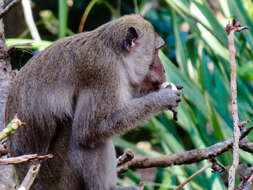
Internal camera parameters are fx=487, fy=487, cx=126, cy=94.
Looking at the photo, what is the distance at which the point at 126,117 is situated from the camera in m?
3.13

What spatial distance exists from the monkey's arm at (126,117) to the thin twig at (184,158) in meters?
0.32

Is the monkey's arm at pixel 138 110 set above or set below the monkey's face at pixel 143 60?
below

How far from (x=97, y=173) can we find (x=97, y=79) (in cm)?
61

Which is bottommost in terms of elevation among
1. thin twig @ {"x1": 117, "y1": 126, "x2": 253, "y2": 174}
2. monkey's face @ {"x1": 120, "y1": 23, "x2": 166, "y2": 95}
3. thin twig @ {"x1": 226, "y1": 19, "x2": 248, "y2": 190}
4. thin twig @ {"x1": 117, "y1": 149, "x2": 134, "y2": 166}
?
thin twig @ {"x1": 117, "y1": 126, "x2": 253, "y2": 174}

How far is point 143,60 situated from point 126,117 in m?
0.50

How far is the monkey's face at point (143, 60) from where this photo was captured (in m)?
3.31

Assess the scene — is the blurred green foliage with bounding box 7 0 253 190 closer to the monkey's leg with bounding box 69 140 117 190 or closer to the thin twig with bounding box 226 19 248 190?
the monkey's leg with bounding box 69 140 117 190

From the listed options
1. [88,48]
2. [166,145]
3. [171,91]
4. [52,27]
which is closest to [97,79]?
[88,48]

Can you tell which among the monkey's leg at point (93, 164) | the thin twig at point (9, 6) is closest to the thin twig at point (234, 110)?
the thin twig at point (9, 6)

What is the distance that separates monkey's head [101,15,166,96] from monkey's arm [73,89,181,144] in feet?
0.53

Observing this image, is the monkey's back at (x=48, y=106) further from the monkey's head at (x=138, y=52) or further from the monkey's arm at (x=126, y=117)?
the monkey's head at (x=138, y=52)

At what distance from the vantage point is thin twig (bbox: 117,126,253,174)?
3031 millimetres

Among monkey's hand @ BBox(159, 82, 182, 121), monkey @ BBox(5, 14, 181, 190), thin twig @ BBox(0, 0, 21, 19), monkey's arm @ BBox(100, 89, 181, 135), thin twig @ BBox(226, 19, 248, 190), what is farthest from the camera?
monkey's hand @ BBox(159, 82, 182, 121)

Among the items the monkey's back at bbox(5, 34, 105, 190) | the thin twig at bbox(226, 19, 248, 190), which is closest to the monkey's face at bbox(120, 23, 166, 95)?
the monkey's back at bbox(5, 34, 105, 190)
